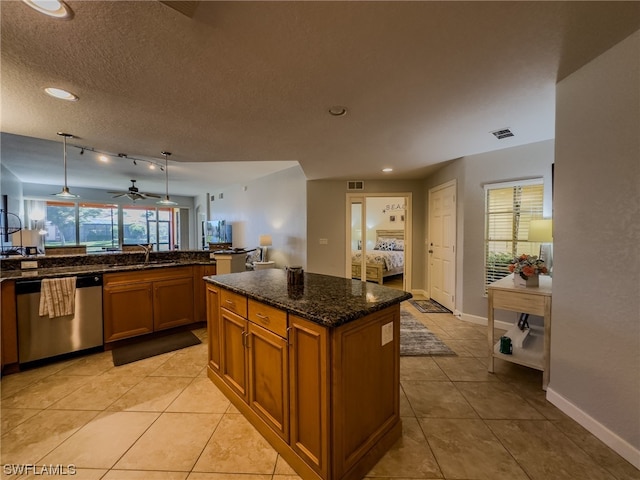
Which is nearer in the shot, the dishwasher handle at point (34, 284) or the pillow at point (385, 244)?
the dishwasher handle at point (34, 284)

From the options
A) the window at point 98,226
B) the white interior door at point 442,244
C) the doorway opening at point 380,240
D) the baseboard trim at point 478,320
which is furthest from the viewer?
the window at point 98,226

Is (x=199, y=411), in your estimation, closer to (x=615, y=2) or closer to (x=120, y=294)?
(x=120, y=294)

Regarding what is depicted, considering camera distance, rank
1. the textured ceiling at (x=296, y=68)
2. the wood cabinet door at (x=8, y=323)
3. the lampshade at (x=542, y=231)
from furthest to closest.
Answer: the lampshade at (x=542, y=231) → the wood cabinet door at (x=8, y=323) → the textured ceiling at (x=296, y=68)

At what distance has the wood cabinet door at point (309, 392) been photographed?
1.27 m

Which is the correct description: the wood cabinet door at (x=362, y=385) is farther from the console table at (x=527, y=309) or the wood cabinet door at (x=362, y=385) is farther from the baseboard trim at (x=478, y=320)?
the baseboard trim at (x=478, y=320)

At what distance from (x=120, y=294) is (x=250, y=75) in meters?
2.80

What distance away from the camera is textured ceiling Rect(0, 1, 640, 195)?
1271 mm

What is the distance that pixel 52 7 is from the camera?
119cm

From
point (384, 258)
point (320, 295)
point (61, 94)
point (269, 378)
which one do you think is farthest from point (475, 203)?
point (61, 94)

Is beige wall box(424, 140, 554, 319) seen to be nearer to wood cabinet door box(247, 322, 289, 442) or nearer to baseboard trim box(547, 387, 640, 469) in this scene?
baseboard trim box(547, 387, 640, 469)

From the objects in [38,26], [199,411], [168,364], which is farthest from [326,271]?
[38,26]

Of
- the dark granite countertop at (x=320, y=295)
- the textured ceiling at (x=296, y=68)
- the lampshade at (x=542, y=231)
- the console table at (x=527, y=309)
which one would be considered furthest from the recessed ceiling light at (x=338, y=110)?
the lampshade at (x=542, y=231)

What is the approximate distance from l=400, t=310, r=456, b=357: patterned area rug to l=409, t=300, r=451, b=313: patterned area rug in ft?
2.36

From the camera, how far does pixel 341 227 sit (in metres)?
5.44
